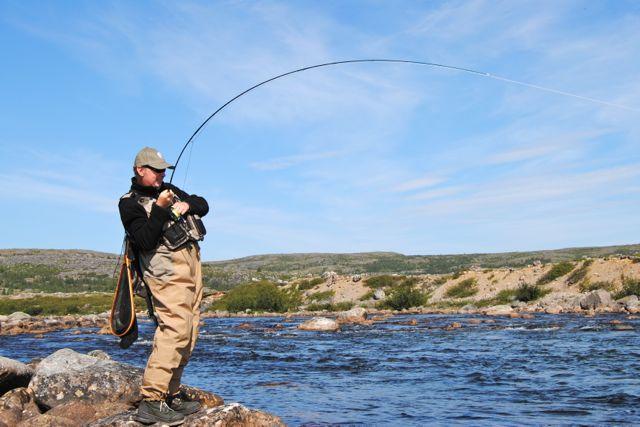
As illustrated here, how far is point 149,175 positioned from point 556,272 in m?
33.4

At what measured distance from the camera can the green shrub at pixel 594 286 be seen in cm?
3119

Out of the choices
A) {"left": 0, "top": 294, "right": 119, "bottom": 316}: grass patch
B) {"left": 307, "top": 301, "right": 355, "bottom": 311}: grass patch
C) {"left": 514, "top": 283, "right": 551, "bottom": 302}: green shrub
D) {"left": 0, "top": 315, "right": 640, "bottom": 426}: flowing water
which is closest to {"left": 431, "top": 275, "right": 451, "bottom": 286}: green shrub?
{"left": 307, "top": 301, "right": 355, "bottom": 311}: grass patch

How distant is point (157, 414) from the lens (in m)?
5.00

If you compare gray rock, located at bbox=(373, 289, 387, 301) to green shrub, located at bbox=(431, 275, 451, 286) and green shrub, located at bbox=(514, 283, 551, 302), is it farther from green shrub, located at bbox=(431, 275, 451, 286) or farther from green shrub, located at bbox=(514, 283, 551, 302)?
green shrub, located at bbox=(514, 283, 551, 302)

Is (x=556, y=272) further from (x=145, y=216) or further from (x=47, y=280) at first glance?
(x=47, y=280)

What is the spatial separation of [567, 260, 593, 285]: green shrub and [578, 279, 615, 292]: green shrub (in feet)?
1.89

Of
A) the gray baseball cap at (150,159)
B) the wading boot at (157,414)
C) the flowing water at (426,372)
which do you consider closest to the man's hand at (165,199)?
the gray baseball cap at (150,159)

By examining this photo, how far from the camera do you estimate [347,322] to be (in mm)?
25453

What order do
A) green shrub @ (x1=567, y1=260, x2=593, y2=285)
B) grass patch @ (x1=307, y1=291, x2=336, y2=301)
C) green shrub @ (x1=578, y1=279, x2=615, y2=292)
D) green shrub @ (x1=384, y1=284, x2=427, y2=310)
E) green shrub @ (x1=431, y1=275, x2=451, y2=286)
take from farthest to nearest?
grass patch @ (x1=307, y1=291, x2=336, y2=301) < green shrub @ (x1=431, y1=275, x2=451, y2=286) < green shrub @ (x1=384, y1=284, x2=427, y2=310) < green shrub @ (x1=567, y1=260, x2=593, y2=285) < green shrub @ (x1=578, y1=279, x2=615, y2=292)

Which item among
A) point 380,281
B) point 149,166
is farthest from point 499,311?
point 149,166

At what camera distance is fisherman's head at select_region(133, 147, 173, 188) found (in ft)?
16.1

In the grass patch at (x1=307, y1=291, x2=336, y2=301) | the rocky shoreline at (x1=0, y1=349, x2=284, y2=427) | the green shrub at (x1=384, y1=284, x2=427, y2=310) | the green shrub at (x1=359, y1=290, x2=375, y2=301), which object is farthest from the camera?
the grass patch at (x1=307, y1=291, x2=336, y2=301)

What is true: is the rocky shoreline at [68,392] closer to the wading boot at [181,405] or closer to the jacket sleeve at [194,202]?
the wading boot at [181,405]

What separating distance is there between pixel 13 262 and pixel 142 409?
88880 mm
